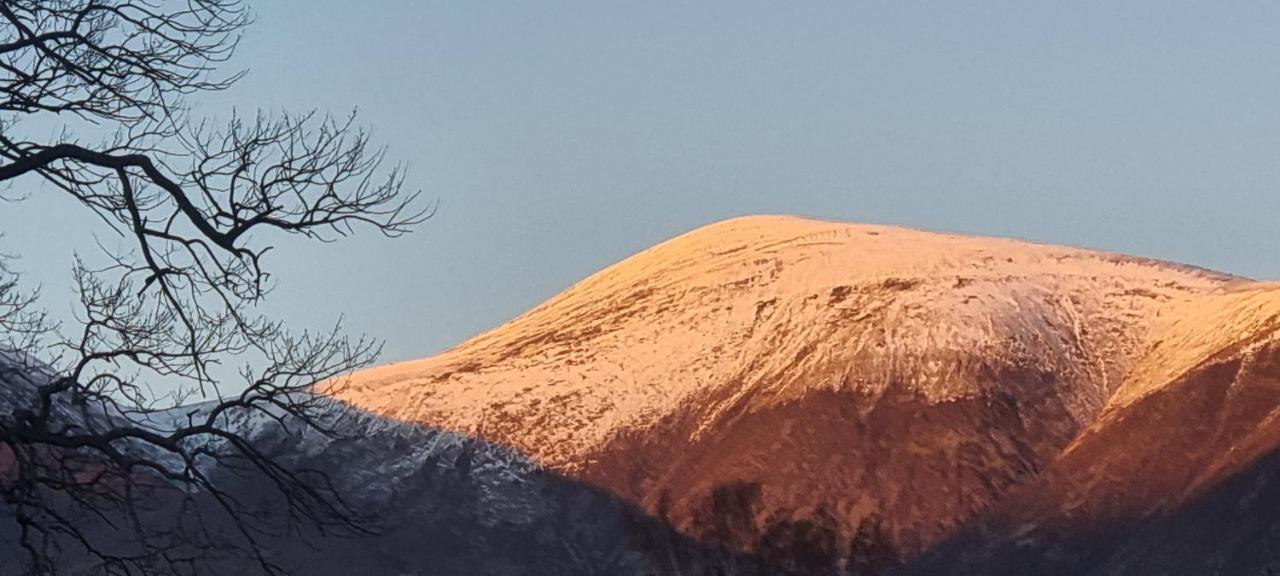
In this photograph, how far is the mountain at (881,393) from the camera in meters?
25.9


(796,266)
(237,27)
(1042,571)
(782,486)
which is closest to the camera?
(237,27)

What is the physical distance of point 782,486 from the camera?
2678cm

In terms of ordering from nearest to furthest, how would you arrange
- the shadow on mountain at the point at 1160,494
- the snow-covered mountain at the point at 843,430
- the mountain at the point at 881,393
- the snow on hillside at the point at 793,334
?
the shadow on mountain at the point at 1160,494
the snow-covered mountain at the point at 843,430
the mountain at the point at 881,393
the snow on hillside at the point at 793,334

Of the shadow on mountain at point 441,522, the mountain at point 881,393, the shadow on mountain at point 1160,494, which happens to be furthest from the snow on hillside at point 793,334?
the shadow on mountain at point 1160,494

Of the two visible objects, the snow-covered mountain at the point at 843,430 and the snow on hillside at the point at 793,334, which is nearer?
the snow-covered mountain at the point at 843,430

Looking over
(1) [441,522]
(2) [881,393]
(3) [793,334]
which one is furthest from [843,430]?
(1) [441,522]

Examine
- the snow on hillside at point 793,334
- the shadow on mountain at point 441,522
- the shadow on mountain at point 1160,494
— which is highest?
the snow on hillside at point 793,334

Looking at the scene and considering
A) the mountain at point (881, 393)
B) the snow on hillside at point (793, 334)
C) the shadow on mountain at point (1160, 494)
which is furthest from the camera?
the snow on hillside at point (793, 334)

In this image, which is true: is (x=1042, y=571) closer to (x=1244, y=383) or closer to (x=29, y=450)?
(x=1244, y=383)

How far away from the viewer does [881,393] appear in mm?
27641

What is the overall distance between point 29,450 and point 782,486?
1914 centimetres

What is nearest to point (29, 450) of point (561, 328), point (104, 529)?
point (104, 529)

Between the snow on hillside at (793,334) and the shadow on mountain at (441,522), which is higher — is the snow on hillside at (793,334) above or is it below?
above

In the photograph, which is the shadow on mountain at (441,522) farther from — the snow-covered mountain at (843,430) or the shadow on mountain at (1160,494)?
the shadow on mountain at (1160,494)
